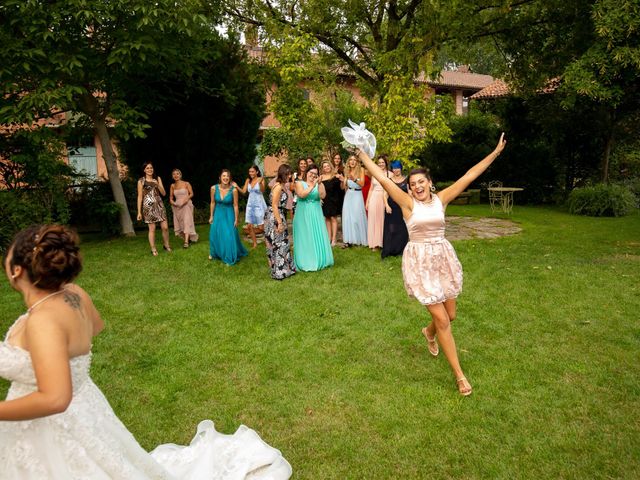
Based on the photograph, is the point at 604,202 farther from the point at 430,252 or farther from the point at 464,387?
the point at 464,387

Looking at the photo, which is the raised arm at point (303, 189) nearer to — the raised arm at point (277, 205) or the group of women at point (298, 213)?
the group of women at point (298, 213)

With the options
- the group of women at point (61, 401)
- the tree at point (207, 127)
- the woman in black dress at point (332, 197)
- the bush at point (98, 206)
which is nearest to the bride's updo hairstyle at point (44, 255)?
the group of women at point (61, 401)

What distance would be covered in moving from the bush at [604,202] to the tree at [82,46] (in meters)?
12.7

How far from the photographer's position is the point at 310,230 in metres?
9.19

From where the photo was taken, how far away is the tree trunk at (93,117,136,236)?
521 inches

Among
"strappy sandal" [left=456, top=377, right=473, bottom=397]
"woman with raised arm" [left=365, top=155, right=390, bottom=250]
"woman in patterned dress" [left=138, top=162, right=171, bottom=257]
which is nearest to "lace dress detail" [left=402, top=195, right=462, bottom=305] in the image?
"strappy sandal" [left=456, top=377, right=473, bottom=397]

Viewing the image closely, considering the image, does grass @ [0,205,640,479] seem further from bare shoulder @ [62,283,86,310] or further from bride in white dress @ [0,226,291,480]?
bare shoulder @ [62,283,86,310]

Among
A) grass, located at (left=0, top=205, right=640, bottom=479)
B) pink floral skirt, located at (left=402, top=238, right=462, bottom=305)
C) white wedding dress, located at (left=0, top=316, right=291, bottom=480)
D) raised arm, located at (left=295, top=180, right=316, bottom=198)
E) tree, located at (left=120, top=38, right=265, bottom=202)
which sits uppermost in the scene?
tree, located at (left=120, top=38, right=265, bottom=202)

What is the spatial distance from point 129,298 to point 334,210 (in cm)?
491

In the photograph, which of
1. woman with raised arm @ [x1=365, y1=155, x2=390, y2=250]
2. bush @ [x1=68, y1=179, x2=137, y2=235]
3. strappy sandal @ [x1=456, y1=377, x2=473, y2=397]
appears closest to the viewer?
strappy sandal @ [x1=456, y1=377, x2=473, y2=397]

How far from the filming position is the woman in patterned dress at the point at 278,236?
864 centimetres

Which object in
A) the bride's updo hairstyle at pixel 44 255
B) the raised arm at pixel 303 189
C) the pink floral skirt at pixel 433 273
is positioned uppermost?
the raised arm at pixel 303 189

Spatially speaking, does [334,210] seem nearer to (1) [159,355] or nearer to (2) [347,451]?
(1) [159,355]

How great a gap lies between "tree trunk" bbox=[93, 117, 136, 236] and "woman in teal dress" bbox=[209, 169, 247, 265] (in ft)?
15.4
